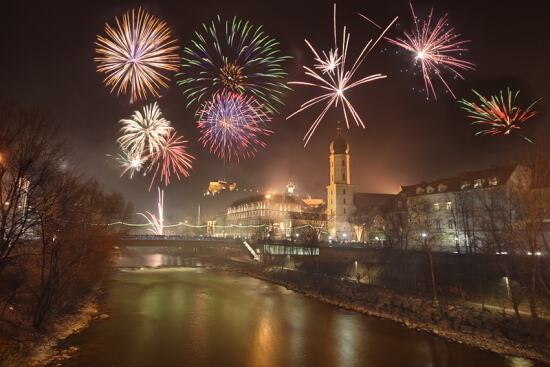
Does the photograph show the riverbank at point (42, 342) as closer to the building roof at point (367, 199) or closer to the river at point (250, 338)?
the river at point (250, 338)

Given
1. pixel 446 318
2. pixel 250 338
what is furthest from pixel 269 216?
pixel 250 338

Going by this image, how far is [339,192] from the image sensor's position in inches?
3602

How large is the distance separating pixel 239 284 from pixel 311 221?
52.9m

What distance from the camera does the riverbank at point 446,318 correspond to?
21.8m

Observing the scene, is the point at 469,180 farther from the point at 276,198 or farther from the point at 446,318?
the point at 276,198

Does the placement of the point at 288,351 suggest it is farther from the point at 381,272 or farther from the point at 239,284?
the point at 239,284

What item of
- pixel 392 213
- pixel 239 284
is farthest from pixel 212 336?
pixel 392 213

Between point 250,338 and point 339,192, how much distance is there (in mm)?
70147

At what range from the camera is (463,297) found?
3097cm

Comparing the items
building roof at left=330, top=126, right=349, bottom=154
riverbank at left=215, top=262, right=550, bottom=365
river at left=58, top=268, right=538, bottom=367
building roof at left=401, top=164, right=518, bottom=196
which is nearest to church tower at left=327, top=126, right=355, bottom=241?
building roof at left=330, top=126, right=349, bottom=154

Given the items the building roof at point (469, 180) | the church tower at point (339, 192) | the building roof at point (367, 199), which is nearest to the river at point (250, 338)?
the building roof at point (469, 180)

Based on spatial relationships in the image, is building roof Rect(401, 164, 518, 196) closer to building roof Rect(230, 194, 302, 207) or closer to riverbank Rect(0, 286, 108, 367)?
riverbank Rect(0, 286, 108, 367)

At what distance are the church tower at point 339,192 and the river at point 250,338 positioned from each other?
5352cm

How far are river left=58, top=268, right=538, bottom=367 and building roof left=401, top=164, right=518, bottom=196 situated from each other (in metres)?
31.4
